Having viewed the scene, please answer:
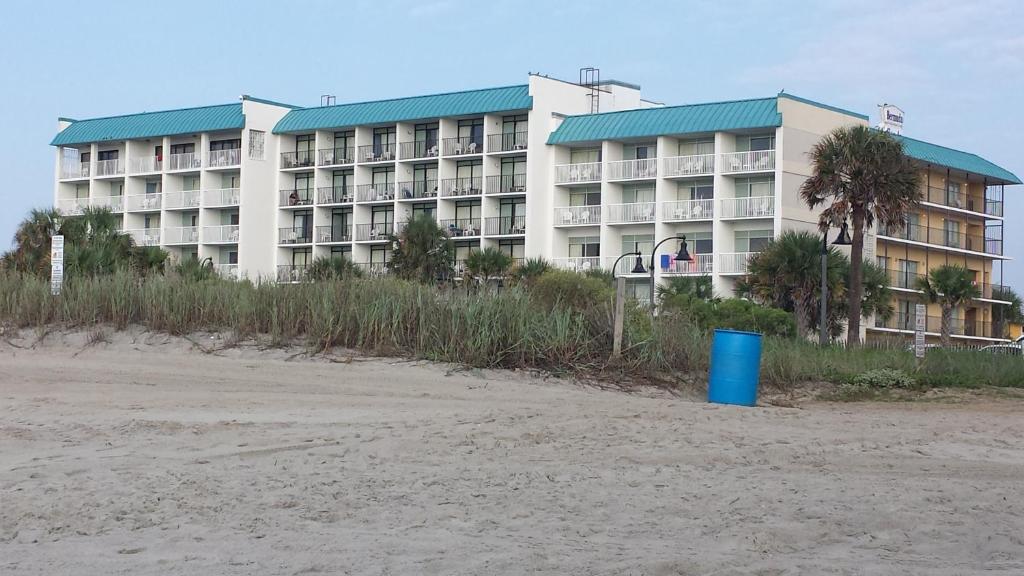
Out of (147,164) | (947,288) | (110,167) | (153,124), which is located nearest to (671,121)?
(947,288)

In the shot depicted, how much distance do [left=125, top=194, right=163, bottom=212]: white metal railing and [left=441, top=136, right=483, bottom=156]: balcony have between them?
21.1 metres

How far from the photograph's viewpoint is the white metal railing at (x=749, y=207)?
6462 centimetres

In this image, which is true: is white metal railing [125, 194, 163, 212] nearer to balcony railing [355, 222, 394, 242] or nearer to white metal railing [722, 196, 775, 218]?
balcony railing [355, 222, 394, 242]

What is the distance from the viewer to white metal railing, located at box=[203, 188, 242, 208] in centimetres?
8162

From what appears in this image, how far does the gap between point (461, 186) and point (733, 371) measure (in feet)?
189

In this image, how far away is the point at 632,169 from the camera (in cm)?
6869

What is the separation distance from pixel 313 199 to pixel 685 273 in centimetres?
2632

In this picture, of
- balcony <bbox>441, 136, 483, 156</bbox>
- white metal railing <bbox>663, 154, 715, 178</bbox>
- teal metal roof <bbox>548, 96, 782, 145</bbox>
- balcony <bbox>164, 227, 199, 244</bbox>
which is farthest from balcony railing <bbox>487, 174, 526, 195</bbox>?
balcony <bbox>164, 227, 199, 244</bbox>

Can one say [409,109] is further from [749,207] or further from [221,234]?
[749,207]

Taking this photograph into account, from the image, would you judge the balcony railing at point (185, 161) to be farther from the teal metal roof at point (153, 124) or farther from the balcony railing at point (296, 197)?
the balcony railing at point (296, 197)

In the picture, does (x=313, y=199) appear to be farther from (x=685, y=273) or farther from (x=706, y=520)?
(x=706, y=520)

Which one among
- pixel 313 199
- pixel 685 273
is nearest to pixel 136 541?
pixel 685 273

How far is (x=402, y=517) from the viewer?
30.3 feet

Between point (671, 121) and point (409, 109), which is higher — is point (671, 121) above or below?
below
